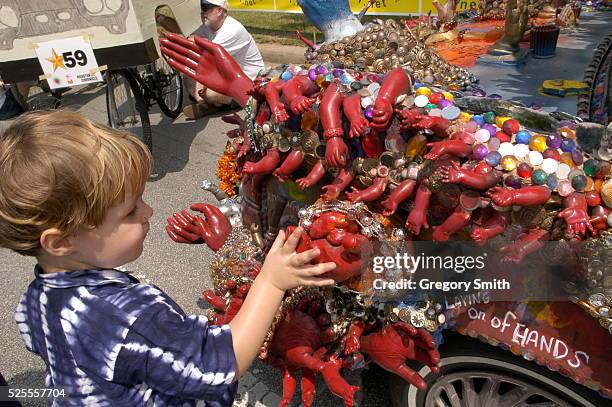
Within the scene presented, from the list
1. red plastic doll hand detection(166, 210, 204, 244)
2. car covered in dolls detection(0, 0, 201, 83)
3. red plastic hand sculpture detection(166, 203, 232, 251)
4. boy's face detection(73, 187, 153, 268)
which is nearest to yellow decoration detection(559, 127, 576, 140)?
boy's face detection(73, 187, 153, 268)

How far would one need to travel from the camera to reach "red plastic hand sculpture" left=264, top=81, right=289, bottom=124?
147 cm

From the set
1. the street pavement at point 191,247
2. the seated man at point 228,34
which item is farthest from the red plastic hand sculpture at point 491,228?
the seated man at point 228,34

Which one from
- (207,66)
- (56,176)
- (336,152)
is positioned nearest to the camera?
(56,176)

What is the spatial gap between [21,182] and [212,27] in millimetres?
4346

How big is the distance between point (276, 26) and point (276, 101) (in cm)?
829

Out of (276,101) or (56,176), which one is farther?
(276,101)

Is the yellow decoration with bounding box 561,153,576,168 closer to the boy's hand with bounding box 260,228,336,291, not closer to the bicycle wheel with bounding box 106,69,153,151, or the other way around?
the boy's hand with bounding box 260,228,336,291

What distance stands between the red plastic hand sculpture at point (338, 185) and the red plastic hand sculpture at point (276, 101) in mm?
224

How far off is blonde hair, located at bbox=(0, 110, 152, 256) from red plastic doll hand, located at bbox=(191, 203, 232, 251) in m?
1.08

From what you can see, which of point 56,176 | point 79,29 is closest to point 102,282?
point 56,176

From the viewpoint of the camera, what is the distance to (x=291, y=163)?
1549mm

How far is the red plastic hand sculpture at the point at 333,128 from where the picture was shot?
1366 mm

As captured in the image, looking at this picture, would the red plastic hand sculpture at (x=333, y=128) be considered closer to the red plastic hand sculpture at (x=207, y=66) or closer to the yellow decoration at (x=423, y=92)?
the yellow decoration at (x=423, y=92)

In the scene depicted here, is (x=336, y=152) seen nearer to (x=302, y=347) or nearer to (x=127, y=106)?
(x=302, y=347)
